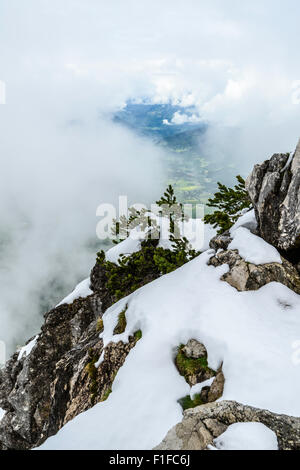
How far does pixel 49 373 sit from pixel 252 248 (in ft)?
71.5

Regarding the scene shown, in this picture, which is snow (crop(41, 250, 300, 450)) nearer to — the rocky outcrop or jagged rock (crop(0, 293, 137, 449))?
the rocky outcrop

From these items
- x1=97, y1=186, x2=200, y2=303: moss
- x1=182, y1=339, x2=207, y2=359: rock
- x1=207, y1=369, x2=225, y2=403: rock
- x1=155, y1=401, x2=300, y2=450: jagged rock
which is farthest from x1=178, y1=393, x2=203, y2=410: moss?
x1=97, y1=186, x2=200, y2=303: moss

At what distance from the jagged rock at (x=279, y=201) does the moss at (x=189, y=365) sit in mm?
7699

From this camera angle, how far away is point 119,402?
11430 mm

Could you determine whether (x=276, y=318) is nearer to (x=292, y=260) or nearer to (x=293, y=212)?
(x=292, y=260)

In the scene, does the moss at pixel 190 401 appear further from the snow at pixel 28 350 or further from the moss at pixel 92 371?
the snow at pixel 28 350

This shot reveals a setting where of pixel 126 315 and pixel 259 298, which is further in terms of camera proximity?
pixel 126 315

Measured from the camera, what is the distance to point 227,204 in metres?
23.4

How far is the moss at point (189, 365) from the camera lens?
40.2ft

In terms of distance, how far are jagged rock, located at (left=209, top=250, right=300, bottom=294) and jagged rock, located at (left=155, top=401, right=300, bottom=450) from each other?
816 centimetres

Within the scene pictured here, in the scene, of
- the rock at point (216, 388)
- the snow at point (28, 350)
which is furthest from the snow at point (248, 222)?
the snow at point (28, 350)
